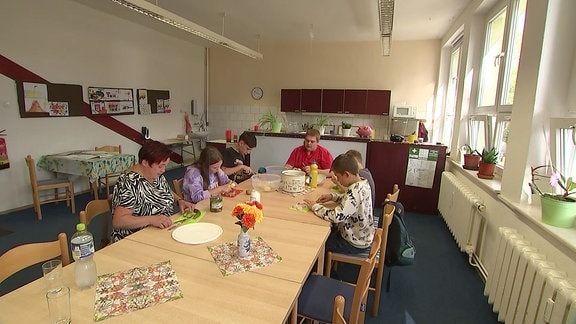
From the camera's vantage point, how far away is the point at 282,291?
1.19 m

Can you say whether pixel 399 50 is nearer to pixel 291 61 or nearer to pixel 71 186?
pixel 291 61

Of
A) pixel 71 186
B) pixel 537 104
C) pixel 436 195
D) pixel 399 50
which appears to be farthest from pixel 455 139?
pixel 71 186

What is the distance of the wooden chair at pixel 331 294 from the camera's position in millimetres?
1312

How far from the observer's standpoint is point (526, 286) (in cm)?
170

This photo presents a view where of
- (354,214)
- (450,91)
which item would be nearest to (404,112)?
(450,91)

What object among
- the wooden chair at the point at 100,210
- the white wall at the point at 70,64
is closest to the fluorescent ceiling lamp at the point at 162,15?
the white wall at the point at 70,64

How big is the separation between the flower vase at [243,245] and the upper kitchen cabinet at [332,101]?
5305 mm

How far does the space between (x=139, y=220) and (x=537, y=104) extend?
270 cm

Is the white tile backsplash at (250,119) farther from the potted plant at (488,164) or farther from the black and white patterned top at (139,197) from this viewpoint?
the black and white patterned top at (139,197)

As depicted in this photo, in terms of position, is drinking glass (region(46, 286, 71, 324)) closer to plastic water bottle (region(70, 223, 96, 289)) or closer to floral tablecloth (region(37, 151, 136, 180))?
plastic water bottle (region(70, 223, 96, 289))

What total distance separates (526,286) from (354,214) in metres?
1.04

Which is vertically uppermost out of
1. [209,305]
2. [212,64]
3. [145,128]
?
[212,64]

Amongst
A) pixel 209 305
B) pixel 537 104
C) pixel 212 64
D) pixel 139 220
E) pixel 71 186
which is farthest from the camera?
pixel 212 64

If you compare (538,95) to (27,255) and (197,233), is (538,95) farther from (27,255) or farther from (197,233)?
(27,255)
